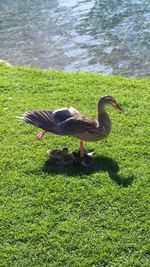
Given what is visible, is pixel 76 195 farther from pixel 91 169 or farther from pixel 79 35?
pixel 79 35

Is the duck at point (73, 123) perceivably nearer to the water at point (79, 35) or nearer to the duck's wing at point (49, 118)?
the duck's wing at point (49, 118)

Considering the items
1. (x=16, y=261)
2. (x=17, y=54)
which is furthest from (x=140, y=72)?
(x=16, y=261)

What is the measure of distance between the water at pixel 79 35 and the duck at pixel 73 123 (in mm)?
4132

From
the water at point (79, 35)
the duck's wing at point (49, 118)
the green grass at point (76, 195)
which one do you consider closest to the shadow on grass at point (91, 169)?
the green grass at point (76, 195)

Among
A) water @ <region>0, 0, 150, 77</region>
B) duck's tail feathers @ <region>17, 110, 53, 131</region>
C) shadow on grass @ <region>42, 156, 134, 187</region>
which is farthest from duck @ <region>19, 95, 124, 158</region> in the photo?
water @ <region>0, 0, 150, 77</region>

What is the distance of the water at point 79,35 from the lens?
10486 mm

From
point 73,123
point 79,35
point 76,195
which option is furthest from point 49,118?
point 79,35

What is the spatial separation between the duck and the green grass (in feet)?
1.06

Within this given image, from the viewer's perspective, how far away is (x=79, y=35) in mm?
12164

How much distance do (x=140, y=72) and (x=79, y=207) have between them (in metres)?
5.28

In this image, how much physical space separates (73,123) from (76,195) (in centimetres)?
83

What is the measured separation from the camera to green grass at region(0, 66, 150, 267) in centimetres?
443

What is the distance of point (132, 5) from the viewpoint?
1384cm

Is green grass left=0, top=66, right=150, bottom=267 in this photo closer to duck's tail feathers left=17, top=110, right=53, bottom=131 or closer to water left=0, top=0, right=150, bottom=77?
duck's tail feathers left=17, top=110, right=53, bottom=131
